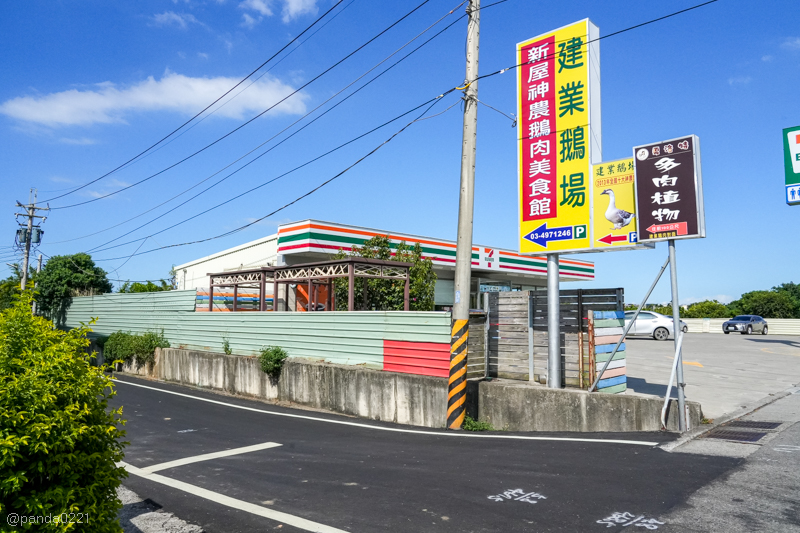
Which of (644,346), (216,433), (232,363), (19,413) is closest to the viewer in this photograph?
(19,413)

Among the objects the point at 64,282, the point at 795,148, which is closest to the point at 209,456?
the point at 795,148

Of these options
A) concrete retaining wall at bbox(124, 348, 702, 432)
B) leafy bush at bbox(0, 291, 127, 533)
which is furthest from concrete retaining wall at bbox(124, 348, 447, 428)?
leafy bush at bbox(0, 291, 127, 533)

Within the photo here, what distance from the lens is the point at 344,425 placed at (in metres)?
10.6

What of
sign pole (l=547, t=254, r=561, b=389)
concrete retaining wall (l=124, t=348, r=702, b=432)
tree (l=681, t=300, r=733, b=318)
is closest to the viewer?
concrete retaining wall (l=124, t=348, r=702, b=432)

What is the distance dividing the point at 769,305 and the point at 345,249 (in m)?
49.3

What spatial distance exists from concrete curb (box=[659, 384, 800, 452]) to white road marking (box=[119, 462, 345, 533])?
191 inches

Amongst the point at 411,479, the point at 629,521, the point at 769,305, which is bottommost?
the point at 411,479

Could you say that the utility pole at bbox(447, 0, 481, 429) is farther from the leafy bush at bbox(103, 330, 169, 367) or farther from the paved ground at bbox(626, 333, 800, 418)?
the leafy bush at bbox(103, 330, 169, 367)

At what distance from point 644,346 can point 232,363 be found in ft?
60.3

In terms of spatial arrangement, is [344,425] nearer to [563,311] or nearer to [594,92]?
[563,311]

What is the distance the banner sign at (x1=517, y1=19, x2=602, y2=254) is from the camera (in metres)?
10.1

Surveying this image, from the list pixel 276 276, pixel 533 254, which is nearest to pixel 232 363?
pixel 276 276

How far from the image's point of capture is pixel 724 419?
8.95m

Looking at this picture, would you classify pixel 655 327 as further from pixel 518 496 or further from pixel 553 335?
pixel 518 496
